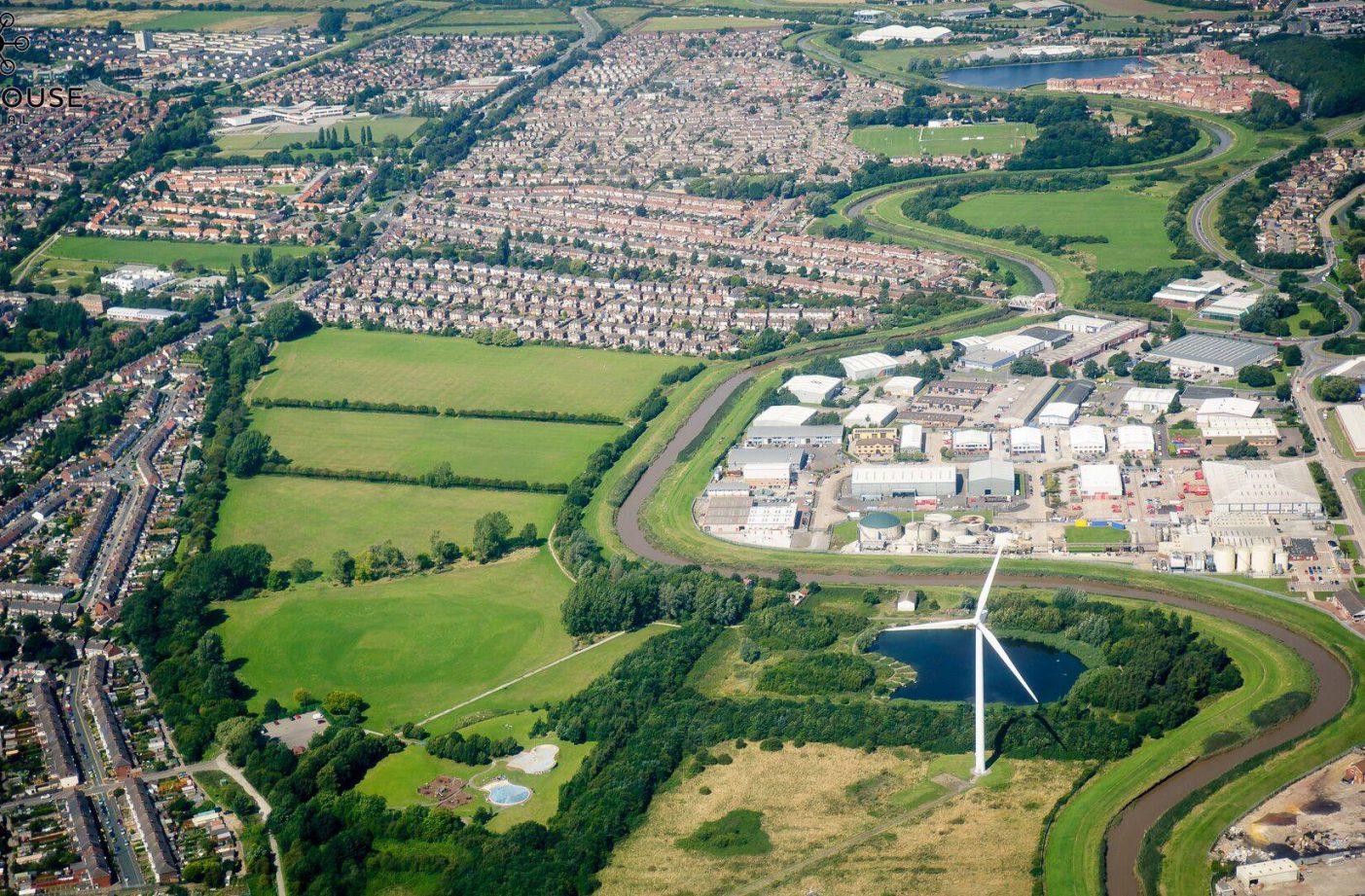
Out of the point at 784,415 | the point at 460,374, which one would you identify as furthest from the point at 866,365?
the point at 460,374

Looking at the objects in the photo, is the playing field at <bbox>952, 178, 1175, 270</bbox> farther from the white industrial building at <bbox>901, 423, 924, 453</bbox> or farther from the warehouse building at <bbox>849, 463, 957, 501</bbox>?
the warehouse building at <bbox>849, 463, 957, 501</bbox>

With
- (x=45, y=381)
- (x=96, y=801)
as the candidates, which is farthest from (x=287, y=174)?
(x=96, y=801)

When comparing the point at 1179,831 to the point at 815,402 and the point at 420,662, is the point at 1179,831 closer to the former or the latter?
the point at 420,662

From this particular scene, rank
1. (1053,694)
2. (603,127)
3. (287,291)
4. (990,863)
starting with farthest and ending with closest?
(603,127), (287,291), (1053,694), (990,863)

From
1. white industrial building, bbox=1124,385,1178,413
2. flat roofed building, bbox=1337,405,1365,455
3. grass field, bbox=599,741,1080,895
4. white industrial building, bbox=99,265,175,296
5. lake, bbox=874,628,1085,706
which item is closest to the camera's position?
grass field, bbox=599,741,1080,895

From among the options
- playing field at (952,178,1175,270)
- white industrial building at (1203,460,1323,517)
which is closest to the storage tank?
white industrial building at (1203,460,1323,517)

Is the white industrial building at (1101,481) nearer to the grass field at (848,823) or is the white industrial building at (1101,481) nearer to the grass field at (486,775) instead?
the grass field at (848,823)
